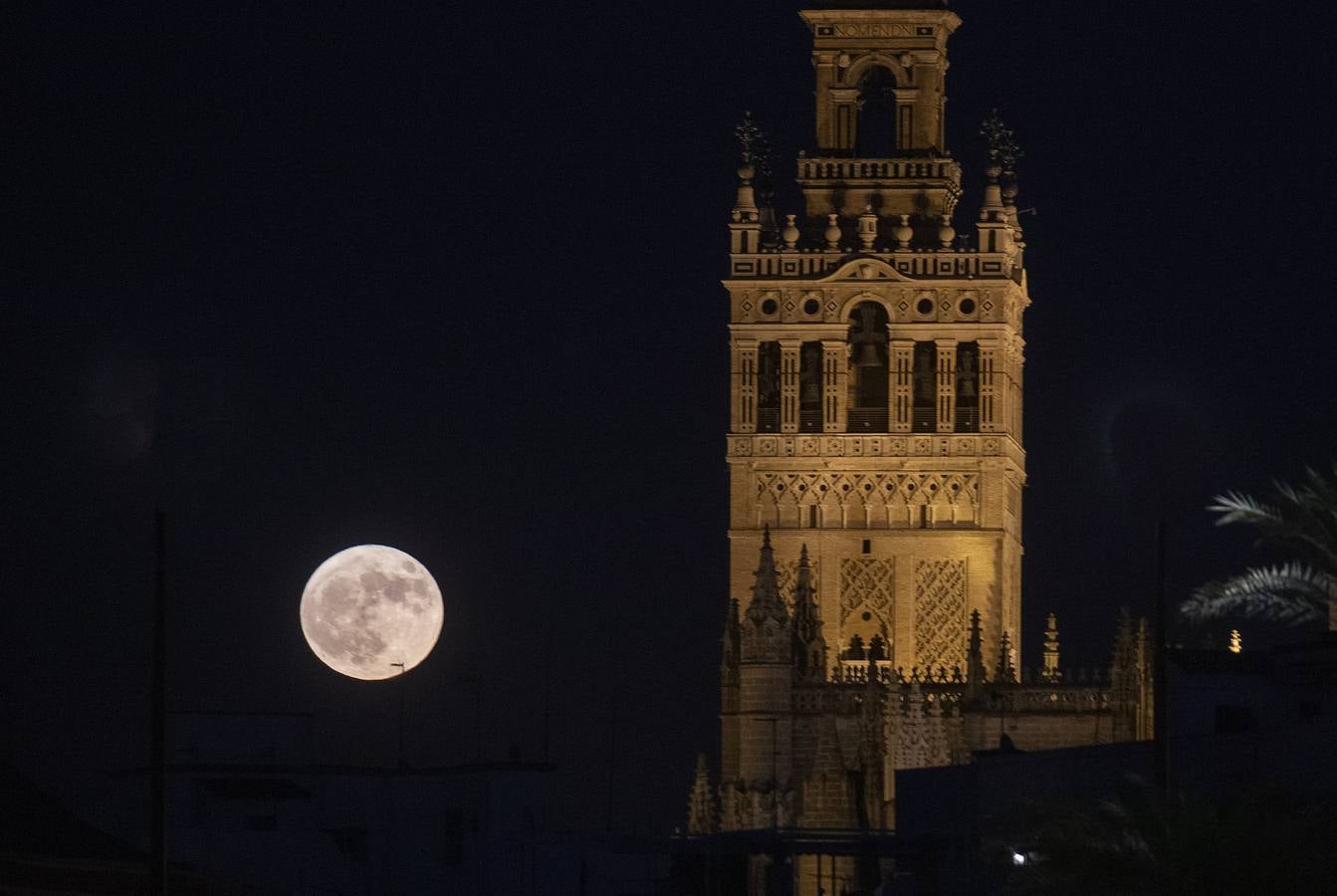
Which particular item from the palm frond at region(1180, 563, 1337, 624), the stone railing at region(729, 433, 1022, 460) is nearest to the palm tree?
the palm frond at region(1180, 563, 1337, 624)

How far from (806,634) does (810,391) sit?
33.5 feet

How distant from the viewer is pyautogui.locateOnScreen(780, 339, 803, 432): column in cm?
12850

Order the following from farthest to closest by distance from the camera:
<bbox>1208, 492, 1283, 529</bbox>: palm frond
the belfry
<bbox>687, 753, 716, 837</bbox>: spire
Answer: the belfry
<bbox>687, 753, 716, 837</bbox>: spire
<bbox>1208, 492, 1283, 529</bbox>: palm frond

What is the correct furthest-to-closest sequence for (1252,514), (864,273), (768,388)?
(768,388)
(864,273)
(1252,514)

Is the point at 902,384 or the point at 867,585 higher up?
the point at 902,384

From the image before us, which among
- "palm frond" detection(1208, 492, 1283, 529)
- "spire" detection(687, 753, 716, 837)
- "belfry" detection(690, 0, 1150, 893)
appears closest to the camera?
"palm frond" detection(1208, 492, 1283, 529)

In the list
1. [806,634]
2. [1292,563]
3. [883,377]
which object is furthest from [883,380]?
[1292,563]

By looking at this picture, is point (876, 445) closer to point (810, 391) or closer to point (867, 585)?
point (810, 391)

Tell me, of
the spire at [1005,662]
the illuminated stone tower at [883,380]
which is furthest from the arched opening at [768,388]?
the spire at [1005,662]

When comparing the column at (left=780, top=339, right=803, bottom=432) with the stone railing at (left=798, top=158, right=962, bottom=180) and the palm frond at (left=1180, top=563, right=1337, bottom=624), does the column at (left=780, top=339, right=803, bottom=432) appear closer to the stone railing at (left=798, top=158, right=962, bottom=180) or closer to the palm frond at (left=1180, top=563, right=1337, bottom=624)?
the stone railing at (left=798, top=158, right=962, bottom=180)

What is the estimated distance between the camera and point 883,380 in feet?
428

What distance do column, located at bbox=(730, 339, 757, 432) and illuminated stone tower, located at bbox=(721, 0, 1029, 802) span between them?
37mm

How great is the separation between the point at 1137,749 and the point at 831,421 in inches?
1687

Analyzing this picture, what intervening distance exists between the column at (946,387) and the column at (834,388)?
7.97ft
